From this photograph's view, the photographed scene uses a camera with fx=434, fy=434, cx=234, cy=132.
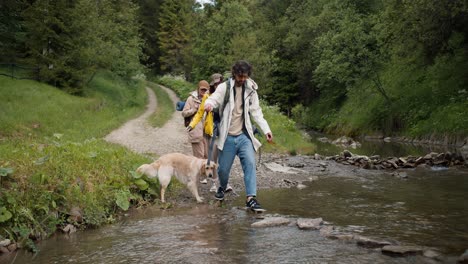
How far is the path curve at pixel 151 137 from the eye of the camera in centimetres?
1816

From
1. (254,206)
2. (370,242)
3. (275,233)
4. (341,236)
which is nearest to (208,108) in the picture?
(254,206)

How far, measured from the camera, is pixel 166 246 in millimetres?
6273

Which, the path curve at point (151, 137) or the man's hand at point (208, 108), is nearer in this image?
the man's hand at point (208, 108)

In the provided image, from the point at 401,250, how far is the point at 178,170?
17.6 feet

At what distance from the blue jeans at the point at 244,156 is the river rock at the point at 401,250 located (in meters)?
3.35

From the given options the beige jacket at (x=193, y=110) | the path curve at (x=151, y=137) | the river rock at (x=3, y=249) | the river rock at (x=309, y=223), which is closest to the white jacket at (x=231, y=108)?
the river rock at (x=309, y=223)

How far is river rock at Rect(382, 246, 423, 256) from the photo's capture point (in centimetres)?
548

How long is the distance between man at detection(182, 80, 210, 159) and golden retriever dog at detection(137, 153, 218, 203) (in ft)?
5.23

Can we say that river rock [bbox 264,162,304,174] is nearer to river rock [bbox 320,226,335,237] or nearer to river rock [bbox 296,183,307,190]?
river rock [bbox 296,183,307,190]

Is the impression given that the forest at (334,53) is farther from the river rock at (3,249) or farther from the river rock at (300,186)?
the river rock at (3,249)

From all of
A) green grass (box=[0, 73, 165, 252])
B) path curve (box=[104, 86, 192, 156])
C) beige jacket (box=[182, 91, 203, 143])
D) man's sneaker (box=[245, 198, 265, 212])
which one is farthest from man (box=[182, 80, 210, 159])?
path curve (box=[104, 86, 192, 156])

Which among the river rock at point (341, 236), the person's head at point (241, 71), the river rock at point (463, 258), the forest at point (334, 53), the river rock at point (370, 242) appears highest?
the forest at point (334, 53)

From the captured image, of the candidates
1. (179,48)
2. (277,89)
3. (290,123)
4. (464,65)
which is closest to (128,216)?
(290,123)

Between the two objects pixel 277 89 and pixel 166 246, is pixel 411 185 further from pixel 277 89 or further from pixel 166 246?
pixel 277 89
